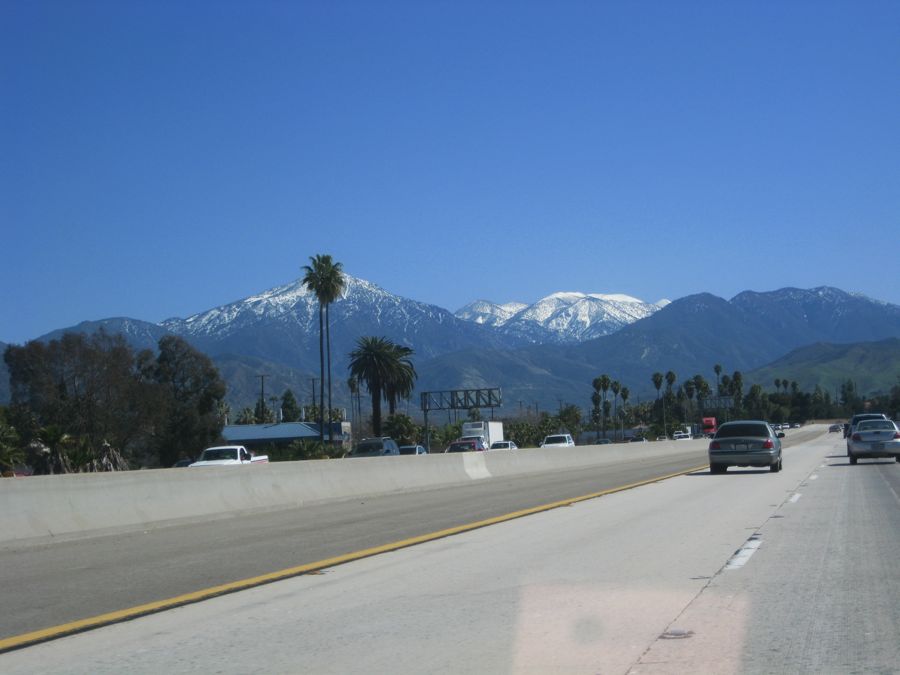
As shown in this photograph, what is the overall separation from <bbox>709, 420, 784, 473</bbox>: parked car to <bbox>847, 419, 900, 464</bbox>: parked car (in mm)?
6592

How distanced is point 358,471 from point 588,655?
18568 millimetres

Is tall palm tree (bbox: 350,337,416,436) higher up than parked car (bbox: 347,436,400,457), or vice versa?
tall palm tree (bbox: 350,337,416,436)

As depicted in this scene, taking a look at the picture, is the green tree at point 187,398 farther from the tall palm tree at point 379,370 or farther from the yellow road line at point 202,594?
the yellow road line at point 202,594

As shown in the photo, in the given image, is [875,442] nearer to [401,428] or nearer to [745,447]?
[745,447]

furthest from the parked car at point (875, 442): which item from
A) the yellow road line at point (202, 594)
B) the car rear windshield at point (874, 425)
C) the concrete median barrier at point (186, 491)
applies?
the yellow road line at point (202, 594)

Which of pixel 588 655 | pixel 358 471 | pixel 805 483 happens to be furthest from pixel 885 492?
pixel 588 655

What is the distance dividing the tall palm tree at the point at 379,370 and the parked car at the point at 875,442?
74.2 metres

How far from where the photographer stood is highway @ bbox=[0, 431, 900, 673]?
7680 millimetres

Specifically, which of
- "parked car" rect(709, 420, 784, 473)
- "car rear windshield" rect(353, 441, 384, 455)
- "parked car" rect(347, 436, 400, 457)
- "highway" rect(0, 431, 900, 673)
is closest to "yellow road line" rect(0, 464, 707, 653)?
"highway" rect(0, 431, 900, 673)

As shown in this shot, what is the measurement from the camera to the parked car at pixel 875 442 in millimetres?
36688

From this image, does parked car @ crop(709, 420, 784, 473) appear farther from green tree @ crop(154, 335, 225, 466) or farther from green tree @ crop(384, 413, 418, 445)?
green tree @ crop(384, 413, 418, 445)

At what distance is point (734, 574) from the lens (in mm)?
11117

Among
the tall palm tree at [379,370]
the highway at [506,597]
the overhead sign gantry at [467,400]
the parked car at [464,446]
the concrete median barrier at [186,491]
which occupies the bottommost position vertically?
the highway at [506,597]

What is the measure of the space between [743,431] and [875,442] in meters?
7.99
